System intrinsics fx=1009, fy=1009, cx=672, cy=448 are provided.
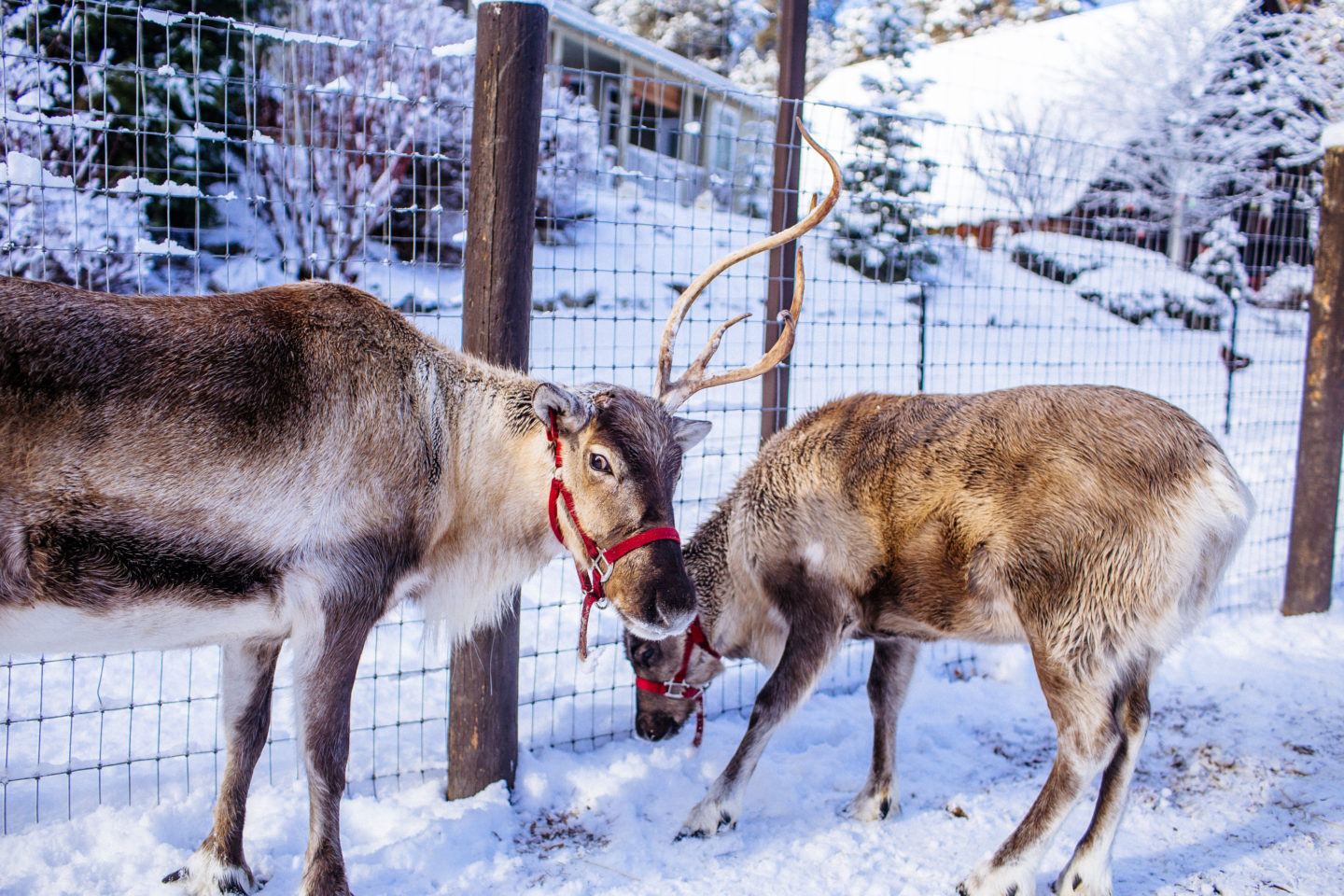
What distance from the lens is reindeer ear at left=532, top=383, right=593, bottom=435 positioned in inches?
118

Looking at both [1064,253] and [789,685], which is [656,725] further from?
[1064,253]

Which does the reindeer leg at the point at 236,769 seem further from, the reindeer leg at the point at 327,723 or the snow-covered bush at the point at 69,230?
the snow-covered bush at the point at 69,230

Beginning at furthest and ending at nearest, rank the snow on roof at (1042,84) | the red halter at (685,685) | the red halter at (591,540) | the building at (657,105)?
the snow on roof at (1042,84) < the building at (657,105) < the red halter at (685,685) < the red halter at (591,540)

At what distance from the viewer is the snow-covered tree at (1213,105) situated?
1961 cm

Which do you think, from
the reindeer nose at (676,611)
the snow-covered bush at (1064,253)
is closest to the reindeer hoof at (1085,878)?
the reindeer nose at (676,611)

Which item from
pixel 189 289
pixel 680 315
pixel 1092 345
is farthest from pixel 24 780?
pixel 1092 345

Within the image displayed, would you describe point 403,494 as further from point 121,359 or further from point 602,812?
point 602,812

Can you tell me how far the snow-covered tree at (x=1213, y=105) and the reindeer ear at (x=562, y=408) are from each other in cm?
1803

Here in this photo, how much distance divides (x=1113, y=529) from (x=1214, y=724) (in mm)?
1997

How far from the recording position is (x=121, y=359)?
2.66 meters

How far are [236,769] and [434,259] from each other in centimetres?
1012

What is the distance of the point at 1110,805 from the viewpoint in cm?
349

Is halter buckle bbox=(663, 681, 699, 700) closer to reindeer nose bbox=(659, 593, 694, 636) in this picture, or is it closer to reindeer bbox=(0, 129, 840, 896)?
reindeer bbox=(0, 129, 840, 896)

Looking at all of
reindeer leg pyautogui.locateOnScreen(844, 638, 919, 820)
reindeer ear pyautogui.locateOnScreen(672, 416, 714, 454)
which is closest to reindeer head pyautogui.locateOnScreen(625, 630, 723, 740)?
reindeer leg pyautogui.locateOnScreen(844, 638, 919, 820)
